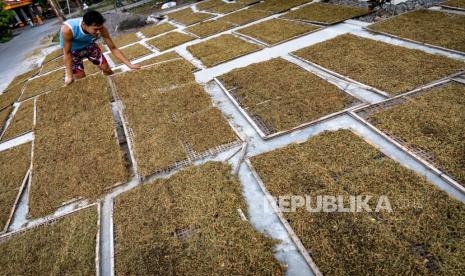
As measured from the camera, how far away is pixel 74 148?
3969mm

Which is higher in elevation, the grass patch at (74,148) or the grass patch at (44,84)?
the grass patch at (74,148)

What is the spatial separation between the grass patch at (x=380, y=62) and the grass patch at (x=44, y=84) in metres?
6.02

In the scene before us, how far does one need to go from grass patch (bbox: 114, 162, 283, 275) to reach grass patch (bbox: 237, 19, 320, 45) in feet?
14.2

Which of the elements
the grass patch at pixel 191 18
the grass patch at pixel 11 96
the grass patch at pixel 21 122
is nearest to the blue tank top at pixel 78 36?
the grass patch at pixel 21 122

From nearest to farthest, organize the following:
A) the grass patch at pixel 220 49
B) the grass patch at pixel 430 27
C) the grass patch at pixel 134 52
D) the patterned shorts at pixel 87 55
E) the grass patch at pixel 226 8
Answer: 1. the patterned shorts at pixel 87 55
2. the grass patch at pixel 430 27
3. the grass patch at pixel 220 49
4. the grass patch at pixel 134 52
5. the grass patch at pixel 226 8

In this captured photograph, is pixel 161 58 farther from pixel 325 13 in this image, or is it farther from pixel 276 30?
pixel 325 13

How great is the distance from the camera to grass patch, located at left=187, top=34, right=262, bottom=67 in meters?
6.07

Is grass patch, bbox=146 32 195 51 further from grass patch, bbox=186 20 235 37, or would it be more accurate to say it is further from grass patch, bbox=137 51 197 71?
grass patch, bbox=137 51 197 71

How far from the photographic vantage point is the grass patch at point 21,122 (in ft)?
16.9

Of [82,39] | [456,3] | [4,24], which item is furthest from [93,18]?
[4,24]

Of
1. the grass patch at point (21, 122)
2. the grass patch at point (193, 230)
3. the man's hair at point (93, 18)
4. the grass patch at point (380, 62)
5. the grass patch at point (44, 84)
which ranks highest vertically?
the man's hair at point (93, 18)

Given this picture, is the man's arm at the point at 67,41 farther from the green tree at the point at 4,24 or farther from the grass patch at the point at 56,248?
the green tree at the point at 4,24

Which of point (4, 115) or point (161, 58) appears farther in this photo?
point (161, 58)

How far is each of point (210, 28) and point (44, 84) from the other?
192 inches
